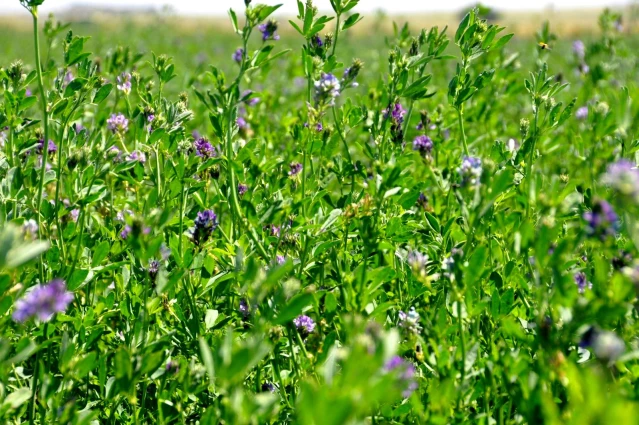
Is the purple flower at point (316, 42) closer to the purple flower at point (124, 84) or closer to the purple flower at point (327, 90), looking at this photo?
the purple flower at point (327, 90)

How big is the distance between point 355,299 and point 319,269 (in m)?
0.52

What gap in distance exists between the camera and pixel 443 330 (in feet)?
5.03

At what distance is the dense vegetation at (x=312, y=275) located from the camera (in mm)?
1231

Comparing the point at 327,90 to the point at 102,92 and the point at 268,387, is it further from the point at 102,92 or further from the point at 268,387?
the point at 268,387

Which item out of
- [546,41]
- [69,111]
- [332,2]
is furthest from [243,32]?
[546,41]

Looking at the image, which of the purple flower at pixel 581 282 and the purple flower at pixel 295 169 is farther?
the purple flower at pixel 295 169

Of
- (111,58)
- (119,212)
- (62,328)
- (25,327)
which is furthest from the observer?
(111,58)

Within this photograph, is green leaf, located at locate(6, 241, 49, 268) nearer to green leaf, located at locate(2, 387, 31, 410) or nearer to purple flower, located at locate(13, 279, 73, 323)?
purple flower, located at locate(13, 279, 73, 323)

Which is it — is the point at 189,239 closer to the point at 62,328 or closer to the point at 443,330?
the point at 62,328

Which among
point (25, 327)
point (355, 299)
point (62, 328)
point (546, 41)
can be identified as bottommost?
point (62, 328)

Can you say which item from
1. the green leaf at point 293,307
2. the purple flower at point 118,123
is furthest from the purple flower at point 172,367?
the purple flower at point 118,123

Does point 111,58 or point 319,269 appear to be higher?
point 111,58

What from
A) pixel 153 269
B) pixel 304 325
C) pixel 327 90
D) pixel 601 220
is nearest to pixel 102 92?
pixel 153 269

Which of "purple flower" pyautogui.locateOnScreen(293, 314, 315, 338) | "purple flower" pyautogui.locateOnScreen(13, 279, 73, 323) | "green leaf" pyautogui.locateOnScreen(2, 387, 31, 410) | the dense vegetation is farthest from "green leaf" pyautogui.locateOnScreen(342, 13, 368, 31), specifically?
"green leaf" pyautogui.locateOnScreen(2, 387, 31, 410)
